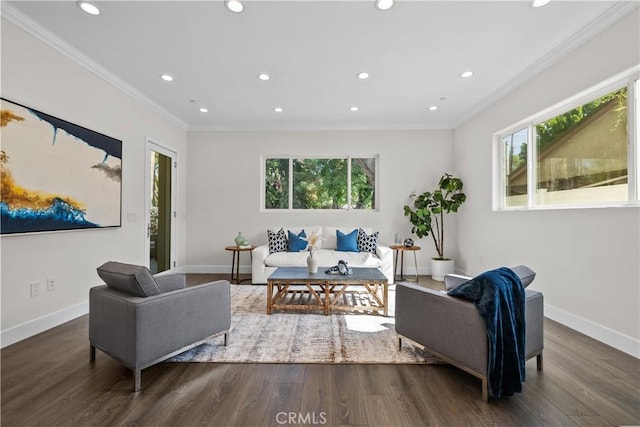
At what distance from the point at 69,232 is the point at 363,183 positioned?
4.43m

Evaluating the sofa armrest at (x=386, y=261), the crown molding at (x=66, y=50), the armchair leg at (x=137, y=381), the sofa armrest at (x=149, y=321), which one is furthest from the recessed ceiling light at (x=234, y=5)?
the sofa armrest at (x=386, y=261)

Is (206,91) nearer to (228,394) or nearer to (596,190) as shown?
(228,394)

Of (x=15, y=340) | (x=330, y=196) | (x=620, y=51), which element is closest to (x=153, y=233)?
(x=15, y=340)

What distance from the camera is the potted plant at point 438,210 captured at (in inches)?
198

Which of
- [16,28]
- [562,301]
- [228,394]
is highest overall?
[16,28]

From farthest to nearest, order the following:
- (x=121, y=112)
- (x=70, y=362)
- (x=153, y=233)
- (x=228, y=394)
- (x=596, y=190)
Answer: (x=153, y=233) → (x=121, y=112) → (x=596, y=190) → (x=70, y=362) → (x=228, y=394)

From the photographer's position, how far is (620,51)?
242 centimetres

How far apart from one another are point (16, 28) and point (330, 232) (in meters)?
4.41

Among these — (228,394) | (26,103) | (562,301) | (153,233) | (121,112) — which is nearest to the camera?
(228,394)

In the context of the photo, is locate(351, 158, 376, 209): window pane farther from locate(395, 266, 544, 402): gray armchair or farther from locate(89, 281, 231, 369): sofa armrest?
locate(89, 281, 231, 369): sofa armrest

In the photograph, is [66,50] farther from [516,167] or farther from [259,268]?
[516,167]

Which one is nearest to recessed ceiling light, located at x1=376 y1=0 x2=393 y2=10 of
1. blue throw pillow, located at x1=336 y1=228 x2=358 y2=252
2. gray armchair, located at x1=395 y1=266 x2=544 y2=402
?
gray armchair, located at x1=395 y1=266 x2=544 y2=402

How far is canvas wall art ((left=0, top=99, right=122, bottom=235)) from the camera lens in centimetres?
244

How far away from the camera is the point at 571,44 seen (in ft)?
9.20
